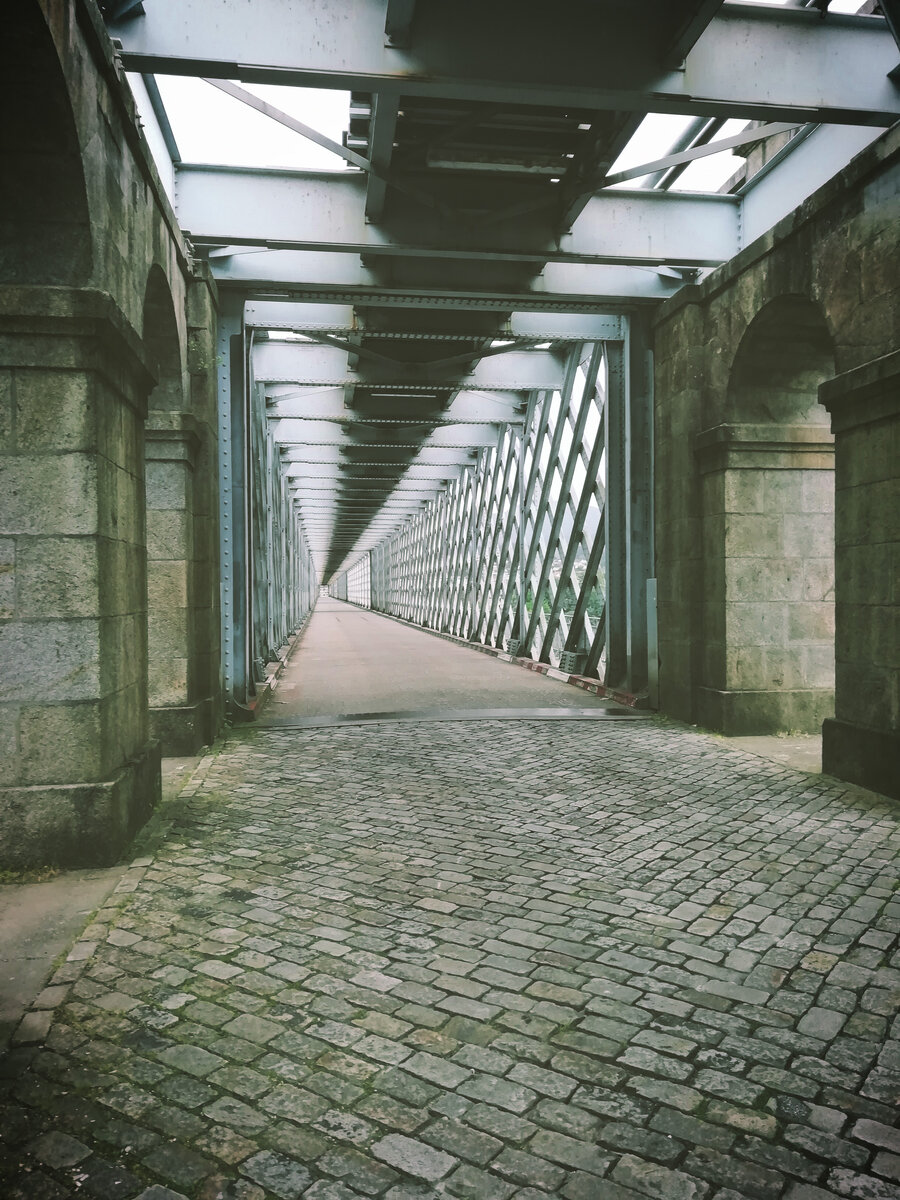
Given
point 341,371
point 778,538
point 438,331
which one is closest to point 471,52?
point 778,538

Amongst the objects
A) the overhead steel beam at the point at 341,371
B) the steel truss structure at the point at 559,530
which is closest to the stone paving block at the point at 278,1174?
the steel truss structure at the point at 559,530

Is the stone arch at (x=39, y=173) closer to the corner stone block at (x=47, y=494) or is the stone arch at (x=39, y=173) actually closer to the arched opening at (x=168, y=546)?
the corner stone block at (x=47, y=494)

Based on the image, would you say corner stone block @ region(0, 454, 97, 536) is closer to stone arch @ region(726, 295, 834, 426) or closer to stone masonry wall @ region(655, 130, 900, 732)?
stone masonry wall @ region(655, 130, 900, 732)

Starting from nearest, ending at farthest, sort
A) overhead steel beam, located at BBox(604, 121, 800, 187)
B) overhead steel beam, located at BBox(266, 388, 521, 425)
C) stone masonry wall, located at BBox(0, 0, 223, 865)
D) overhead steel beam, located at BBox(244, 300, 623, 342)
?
stone masonry wall, located at BBox(0, 0, 223, 865) → overhead steel beam, located at BBox(604, 121, 800, 187) → overhead steel beam, located at BBox(244, 300, 623, 342) → overhead steel beam, located at BBox(266, 388, 521, 425)

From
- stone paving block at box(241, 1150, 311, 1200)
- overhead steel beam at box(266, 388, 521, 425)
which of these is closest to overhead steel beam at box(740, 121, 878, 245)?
stone paving block at box(241, 1150, 311, 1200)

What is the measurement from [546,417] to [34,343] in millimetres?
11812

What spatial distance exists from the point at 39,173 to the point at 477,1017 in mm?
4322

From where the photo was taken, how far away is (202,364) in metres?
8.13

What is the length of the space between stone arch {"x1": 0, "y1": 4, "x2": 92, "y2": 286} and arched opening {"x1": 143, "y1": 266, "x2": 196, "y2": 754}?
276 centimetres

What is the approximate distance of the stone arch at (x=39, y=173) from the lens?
3838 millimetres

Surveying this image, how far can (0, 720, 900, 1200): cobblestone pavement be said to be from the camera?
2.14 m

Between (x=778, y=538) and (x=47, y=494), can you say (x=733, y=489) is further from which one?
(x=47, y=494)

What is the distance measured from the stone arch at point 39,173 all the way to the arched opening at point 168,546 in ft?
9.05

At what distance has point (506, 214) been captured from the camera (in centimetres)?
788
